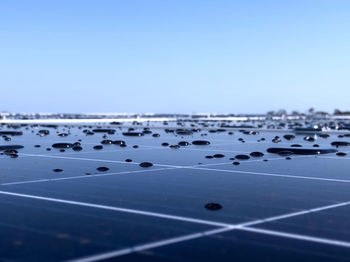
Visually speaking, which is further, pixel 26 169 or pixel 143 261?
pixel 26 169

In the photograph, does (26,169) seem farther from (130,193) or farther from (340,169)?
(340,169)

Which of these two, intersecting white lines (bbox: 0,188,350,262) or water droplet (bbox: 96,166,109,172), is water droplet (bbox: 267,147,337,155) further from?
intersecting white lines (bbox: 0,188,350,262)

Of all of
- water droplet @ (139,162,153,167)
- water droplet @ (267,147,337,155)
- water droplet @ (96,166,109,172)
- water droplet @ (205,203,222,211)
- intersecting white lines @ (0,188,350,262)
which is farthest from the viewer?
Result: water droplet @ (267,147,337,155)

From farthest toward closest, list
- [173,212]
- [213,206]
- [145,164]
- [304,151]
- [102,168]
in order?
[304,151], [145,164], [102,168], [213,206], [173,212]

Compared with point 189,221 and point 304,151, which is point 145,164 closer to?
point 304,151

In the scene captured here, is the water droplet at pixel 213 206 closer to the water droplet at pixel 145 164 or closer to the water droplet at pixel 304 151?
the water droplet at pixel 145 164

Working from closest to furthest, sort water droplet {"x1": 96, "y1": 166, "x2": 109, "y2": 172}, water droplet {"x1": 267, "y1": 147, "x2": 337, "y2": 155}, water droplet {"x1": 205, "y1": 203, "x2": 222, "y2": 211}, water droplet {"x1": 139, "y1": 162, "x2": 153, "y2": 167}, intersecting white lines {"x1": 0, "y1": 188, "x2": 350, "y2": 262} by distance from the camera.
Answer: intersecting white lines {"x1": 0, "y1": 188, "x2": 350, "y2": 262} → water droplet {"x1": 205, "y1": 203, "x2": 222, "y2": 211} → water droplet {"x1": 96, "y1": 166, "x2": 109, "y2": 172} → water droplet {"x1": 139, "y1": 162, "x2": 153, "y2": 167} → water droplet {"x1": 267, "y1": 147, "x2": 337, "y2": 155}

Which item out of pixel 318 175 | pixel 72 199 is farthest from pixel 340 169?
pixel 72 199

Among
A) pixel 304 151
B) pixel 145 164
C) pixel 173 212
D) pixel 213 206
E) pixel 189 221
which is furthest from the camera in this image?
pixel 304 151

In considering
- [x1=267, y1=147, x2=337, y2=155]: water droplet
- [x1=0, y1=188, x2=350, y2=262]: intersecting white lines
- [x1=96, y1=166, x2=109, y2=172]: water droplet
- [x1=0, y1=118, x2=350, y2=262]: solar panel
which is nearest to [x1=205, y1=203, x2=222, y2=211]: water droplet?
[x1=0, y1=118, x2=350, y2=262]: solar panel

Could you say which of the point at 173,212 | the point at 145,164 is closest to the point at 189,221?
the point at 173,212

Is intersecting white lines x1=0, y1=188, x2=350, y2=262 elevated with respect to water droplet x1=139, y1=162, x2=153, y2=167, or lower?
elevated
